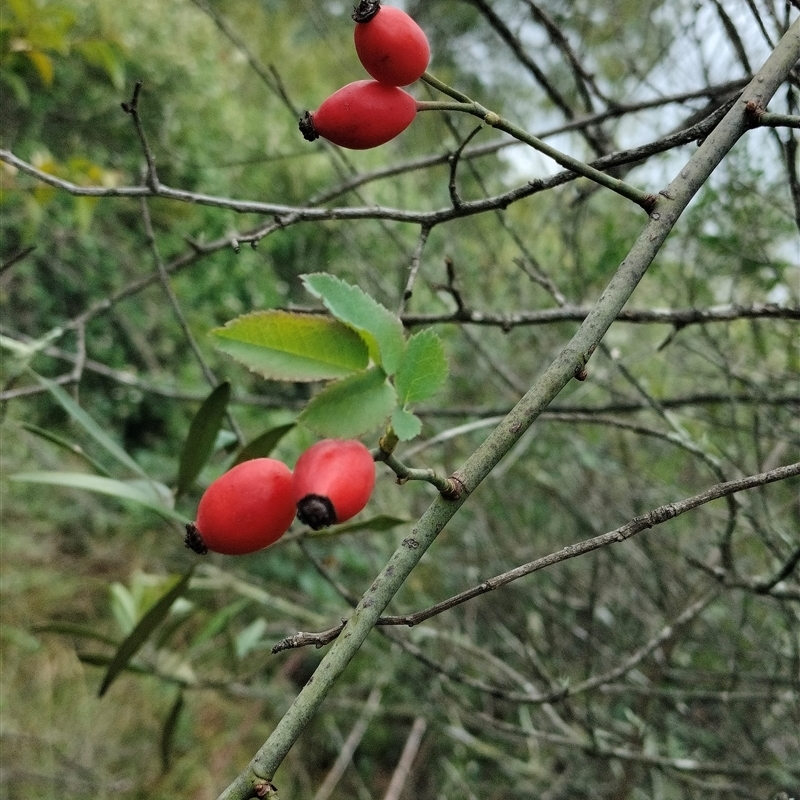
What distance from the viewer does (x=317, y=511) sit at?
43 cm

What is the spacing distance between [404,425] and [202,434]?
0.44 m

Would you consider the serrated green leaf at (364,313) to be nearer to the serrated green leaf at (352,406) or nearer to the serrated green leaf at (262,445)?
the serrated green leaf at (352,406)

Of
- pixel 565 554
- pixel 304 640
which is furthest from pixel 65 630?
pixel 565 554

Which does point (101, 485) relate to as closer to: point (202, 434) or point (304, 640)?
point (202, 434)

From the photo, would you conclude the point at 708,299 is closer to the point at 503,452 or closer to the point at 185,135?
the point at 503,452

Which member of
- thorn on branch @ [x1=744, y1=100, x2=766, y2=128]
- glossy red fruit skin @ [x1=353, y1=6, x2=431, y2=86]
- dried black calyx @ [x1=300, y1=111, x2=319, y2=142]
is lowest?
dried black calyx @ [x1=300, y1=111, x2=319, y2=142]

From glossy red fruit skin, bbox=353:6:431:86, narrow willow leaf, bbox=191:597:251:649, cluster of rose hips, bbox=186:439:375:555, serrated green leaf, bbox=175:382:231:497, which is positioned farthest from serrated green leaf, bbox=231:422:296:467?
narrow willow leaf, bbox=191:597:251:649

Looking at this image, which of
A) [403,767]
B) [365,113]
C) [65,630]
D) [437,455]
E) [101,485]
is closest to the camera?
[365,113]

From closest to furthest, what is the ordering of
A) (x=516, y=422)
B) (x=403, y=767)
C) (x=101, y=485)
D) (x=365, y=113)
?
(x=516, y=422) → (x=365, y=113) → (x=101, y=485) → (x=403, y=767)

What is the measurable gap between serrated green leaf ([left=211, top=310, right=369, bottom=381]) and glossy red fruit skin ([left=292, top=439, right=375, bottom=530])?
50 mm

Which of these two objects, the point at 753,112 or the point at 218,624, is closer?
the point at 753,112

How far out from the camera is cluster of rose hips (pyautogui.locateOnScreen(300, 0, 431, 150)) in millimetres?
501

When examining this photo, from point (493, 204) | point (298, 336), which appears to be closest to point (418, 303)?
point (493, 204)

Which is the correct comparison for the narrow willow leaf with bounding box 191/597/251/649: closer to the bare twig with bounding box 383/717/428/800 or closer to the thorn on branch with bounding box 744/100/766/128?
the bare twig with bounding box 383/717/428/800
